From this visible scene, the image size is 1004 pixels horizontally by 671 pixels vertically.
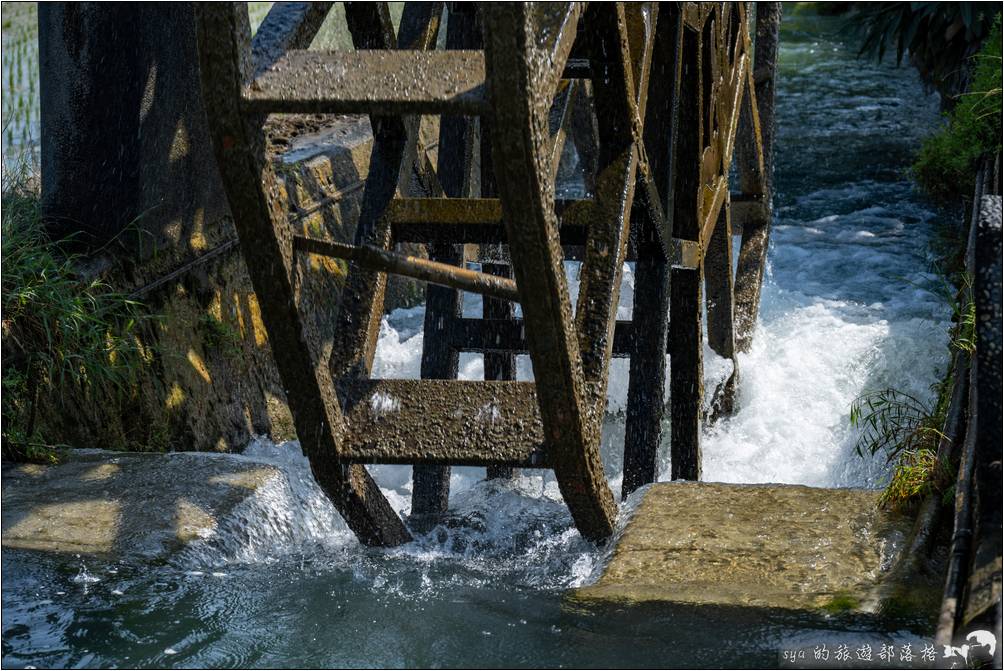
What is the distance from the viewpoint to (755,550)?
376 cm

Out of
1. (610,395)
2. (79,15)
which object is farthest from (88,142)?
(610,395)

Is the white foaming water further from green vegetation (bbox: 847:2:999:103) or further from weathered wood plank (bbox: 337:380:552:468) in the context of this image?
green vegetation (bbox: 847:2:999:103)

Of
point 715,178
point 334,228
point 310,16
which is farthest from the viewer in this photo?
point 334,228

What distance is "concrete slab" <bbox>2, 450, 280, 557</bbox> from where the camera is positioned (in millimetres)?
4250

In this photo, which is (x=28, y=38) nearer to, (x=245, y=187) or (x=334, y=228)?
(x=334, y=228)

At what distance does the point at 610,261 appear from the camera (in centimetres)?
407

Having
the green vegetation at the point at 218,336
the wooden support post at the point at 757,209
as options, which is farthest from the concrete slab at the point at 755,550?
the wooden support post at the point at 757,209

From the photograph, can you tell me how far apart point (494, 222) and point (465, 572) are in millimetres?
1263

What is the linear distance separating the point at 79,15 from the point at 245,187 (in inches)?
85.8

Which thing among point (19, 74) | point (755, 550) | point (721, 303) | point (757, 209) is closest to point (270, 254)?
point (755, 550)

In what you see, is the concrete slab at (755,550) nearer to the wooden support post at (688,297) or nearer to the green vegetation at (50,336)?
the wooden support post at (688,297)

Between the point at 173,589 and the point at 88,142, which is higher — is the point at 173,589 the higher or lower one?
the lower one

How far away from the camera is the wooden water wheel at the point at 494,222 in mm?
3410

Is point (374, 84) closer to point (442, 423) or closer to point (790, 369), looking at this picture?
point (442, 423)
